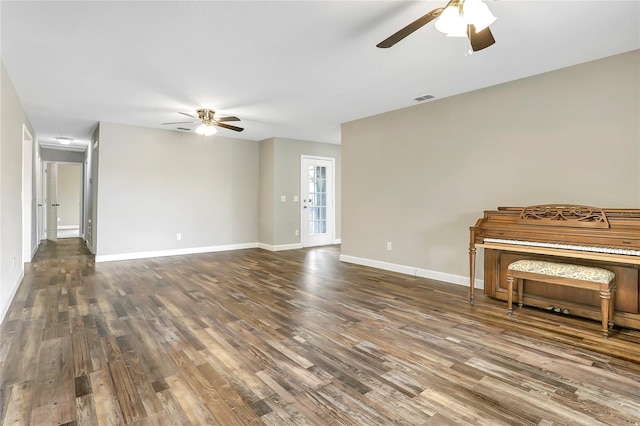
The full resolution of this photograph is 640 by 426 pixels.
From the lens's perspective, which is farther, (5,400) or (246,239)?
(246,239)

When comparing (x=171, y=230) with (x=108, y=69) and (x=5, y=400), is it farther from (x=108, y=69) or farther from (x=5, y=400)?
(x=5, y=400)

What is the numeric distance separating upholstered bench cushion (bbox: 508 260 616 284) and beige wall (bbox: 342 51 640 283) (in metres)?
0.79

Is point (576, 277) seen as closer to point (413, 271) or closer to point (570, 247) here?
point (570, 247)

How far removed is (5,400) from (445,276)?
4222mm

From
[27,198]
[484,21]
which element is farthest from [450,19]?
[27,198]

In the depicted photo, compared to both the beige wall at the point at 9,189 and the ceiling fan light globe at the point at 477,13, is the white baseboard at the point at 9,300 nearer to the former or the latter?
the beige wall at the point at 9,189

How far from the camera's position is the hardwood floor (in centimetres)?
166

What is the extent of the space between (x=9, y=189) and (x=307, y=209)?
5.10 meters

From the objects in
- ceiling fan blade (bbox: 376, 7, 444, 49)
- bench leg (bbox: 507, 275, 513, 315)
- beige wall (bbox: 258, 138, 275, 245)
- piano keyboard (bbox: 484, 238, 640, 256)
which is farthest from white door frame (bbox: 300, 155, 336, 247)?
ceiling fan blade (bbox: 376, 7, 444, 49)

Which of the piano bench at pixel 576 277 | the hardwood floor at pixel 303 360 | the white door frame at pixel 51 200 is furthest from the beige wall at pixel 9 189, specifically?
the white door frame at pixel 51 200

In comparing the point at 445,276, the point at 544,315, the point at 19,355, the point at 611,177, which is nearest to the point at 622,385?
the point at 544,315


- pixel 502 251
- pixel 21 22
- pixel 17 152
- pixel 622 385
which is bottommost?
pixel 622 385

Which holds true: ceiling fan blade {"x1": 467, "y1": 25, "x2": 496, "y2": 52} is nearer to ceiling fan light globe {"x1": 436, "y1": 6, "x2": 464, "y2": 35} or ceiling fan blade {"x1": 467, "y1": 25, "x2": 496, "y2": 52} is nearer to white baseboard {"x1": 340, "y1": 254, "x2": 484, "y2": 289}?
ceiling fan light globe {"x1": 436, "y1": 6, "x2": 464, "y2": 35}

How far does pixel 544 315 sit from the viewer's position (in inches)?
122
